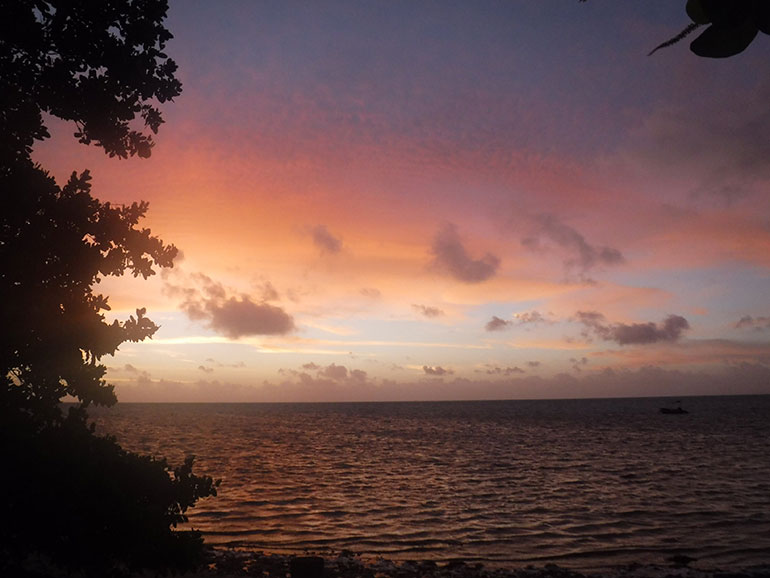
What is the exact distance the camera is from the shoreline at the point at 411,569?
807 inches

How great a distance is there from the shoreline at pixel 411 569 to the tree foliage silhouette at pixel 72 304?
9989 millimetres

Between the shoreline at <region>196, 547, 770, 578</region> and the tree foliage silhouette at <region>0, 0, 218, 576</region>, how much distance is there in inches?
393

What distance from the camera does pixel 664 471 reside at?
52.0 metres

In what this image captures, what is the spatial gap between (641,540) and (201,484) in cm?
2397

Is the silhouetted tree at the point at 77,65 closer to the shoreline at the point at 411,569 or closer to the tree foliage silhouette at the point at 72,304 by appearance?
the tree foliage silhouette at the point at 72,304

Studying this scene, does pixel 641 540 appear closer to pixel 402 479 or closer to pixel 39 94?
pixel 402 479

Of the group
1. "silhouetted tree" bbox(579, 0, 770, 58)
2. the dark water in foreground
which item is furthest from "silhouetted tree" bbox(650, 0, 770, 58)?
the dark water in foreground

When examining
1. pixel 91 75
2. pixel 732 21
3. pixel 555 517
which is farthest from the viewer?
pixel 555 517

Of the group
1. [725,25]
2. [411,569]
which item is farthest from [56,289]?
[411,569]

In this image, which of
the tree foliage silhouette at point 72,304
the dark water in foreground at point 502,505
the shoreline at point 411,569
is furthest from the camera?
the dark water in foreground at point 502,505

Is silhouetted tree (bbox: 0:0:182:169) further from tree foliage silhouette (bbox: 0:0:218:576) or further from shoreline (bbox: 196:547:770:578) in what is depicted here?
shoreline (bbox: 196:547:770:578)

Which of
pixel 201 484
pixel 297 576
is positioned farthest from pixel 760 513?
pixel 201 484

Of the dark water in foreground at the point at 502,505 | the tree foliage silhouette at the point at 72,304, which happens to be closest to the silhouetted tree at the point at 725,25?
the tree foliage silhouette at the point at 72,304

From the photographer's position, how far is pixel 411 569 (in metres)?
21.7
